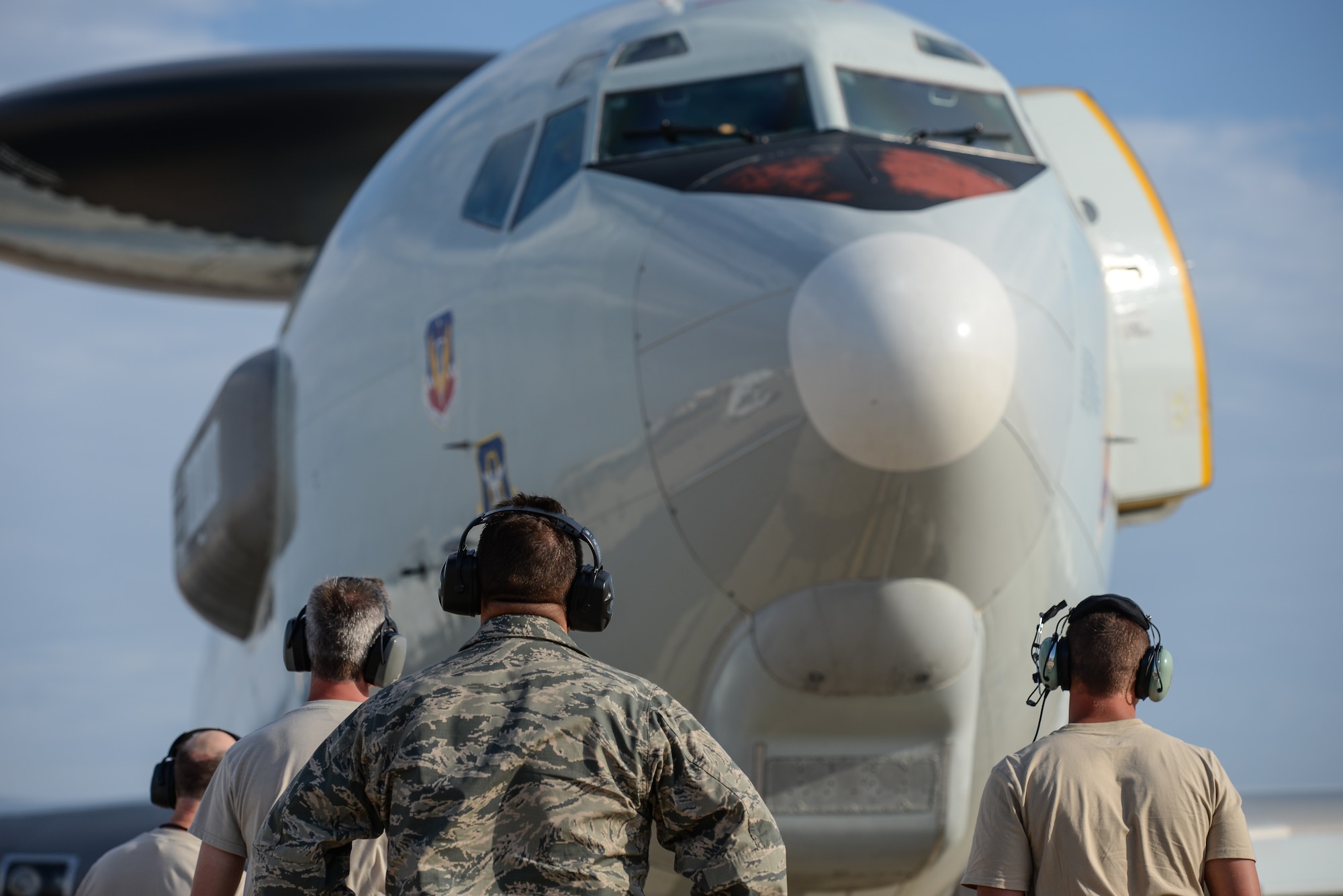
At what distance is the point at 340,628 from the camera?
11.9ft

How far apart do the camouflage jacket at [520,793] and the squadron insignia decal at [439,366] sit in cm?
405

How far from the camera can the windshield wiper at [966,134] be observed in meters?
6.49

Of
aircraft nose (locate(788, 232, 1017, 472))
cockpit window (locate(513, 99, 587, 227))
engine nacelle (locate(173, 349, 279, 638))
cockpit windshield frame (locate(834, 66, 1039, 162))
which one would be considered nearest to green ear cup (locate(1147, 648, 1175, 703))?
aircraft nose (locate(788, 232, 1017, 472))

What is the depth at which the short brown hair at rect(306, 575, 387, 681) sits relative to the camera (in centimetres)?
361

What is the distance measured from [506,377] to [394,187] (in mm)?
2021

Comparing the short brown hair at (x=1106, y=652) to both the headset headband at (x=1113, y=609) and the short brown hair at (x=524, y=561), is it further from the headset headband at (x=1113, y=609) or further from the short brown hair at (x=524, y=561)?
the short brown hair at (x=524, y=561)

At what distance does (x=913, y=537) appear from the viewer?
5254mm

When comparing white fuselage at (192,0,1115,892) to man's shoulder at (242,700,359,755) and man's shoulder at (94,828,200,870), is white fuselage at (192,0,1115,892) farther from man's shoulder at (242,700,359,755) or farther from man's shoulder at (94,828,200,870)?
man's shoulder at (242,700,359,755)

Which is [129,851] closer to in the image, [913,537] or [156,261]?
[913,537]

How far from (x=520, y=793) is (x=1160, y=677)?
1556mm

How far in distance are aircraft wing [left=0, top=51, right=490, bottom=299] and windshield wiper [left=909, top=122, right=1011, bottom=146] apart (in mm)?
9076

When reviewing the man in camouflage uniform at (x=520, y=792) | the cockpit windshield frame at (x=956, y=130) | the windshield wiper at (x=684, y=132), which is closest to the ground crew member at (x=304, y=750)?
the man in camouflage uniform at (x=520, y=792)

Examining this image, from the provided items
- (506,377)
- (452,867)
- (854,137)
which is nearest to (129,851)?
(452,867)

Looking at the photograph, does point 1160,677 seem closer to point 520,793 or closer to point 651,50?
point 520,793
